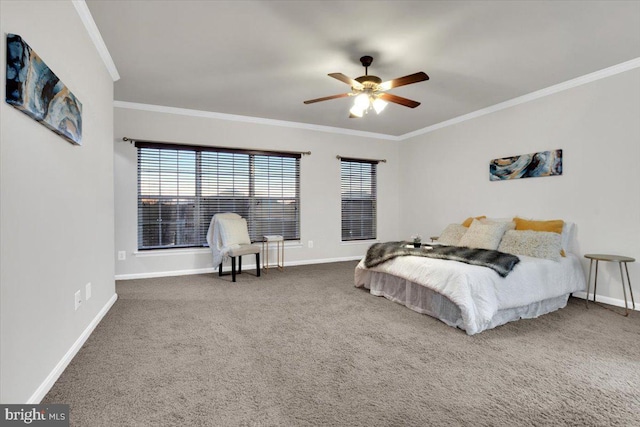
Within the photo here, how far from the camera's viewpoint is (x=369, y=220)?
6398 mm

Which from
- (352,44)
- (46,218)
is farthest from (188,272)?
(352,44)

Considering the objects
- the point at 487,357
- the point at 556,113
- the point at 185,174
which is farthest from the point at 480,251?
the point at 185,174

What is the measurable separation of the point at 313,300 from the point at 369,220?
320cm

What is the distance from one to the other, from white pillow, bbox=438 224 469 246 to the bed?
112cm

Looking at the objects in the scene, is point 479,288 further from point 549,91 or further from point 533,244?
point 549,91

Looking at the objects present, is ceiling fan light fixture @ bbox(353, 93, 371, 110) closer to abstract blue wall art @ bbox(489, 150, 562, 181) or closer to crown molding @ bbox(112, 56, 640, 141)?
crown molding @ bbox(112, 56, 640, 141)

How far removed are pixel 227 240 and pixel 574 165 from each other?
467cm

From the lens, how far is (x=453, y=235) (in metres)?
4.48

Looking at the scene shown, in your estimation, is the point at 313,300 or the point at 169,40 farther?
the point at 313,300

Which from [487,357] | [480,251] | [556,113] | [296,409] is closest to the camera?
[296,409]

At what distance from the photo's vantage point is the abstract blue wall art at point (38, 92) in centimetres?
144

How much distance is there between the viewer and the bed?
262cm

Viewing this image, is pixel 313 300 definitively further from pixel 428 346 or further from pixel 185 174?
pixel 185 174

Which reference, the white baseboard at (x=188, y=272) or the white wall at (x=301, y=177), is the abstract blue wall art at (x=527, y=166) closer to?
the white wall at (x=301, y=177)
